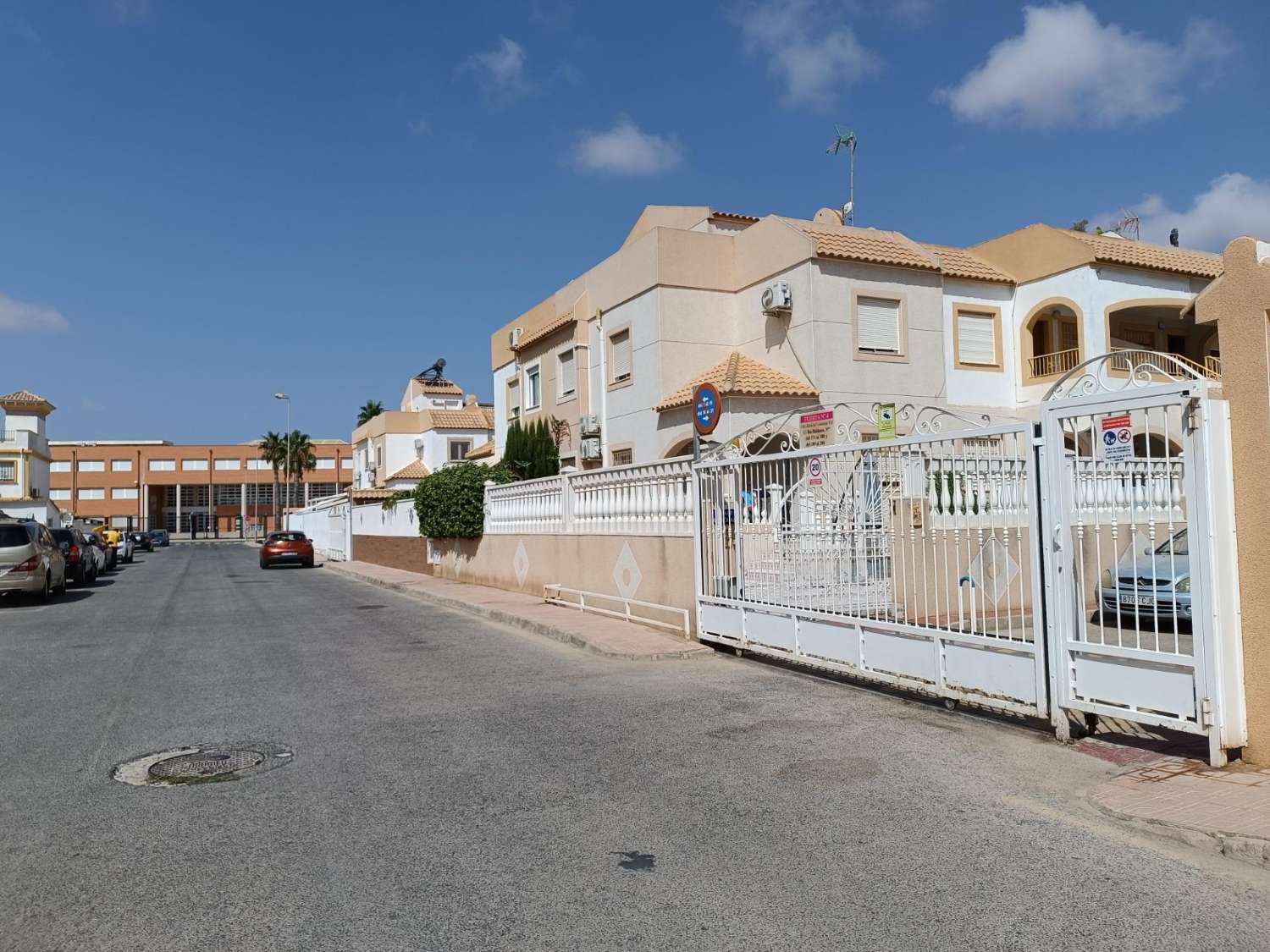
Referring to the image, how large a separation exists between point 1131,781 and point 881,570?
3.31 metres

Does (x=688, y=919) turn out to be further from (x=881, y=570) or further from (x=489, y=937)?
(x=881, y=570)

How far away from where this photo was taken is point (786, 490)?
10023 mm

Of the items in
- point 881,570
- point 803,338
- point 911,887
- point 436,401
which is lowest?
point 911,887

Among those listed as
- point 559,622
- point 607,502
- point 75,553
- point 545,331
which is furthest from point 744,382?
point 75,553

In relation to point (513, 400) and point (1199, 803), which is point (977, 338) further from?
point (1199, 803)

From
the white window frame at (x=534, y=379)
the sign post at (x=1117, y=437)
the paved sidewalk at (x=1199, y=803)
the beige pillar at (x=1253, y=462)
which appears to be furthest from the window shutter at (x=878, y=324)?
the paved sidewalk at (x=1199, y=803)

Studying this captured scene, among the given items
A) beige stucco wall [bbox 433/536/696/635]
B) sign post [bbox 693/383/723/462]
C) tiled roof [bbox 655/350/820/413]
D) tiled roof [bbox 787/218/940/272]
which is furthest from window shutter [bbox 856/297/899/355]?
sign post [bbox 693/383/723/462]

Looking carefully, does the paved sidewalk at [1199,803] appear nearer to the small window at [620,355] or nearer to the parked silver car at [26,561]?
the small window at [620,355]

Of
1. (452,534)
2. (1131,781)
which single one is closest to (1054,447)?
(1131,781)

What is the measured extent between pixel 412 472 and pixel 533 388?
24.7 meters

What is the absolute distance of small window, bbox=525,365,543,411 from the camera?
2822 centimetres

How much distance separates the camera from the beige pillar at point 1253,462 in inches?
228

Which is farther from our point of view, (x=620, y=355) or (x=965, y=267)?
(x=620, y=355)

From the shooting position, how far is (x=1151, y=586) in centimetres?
630
